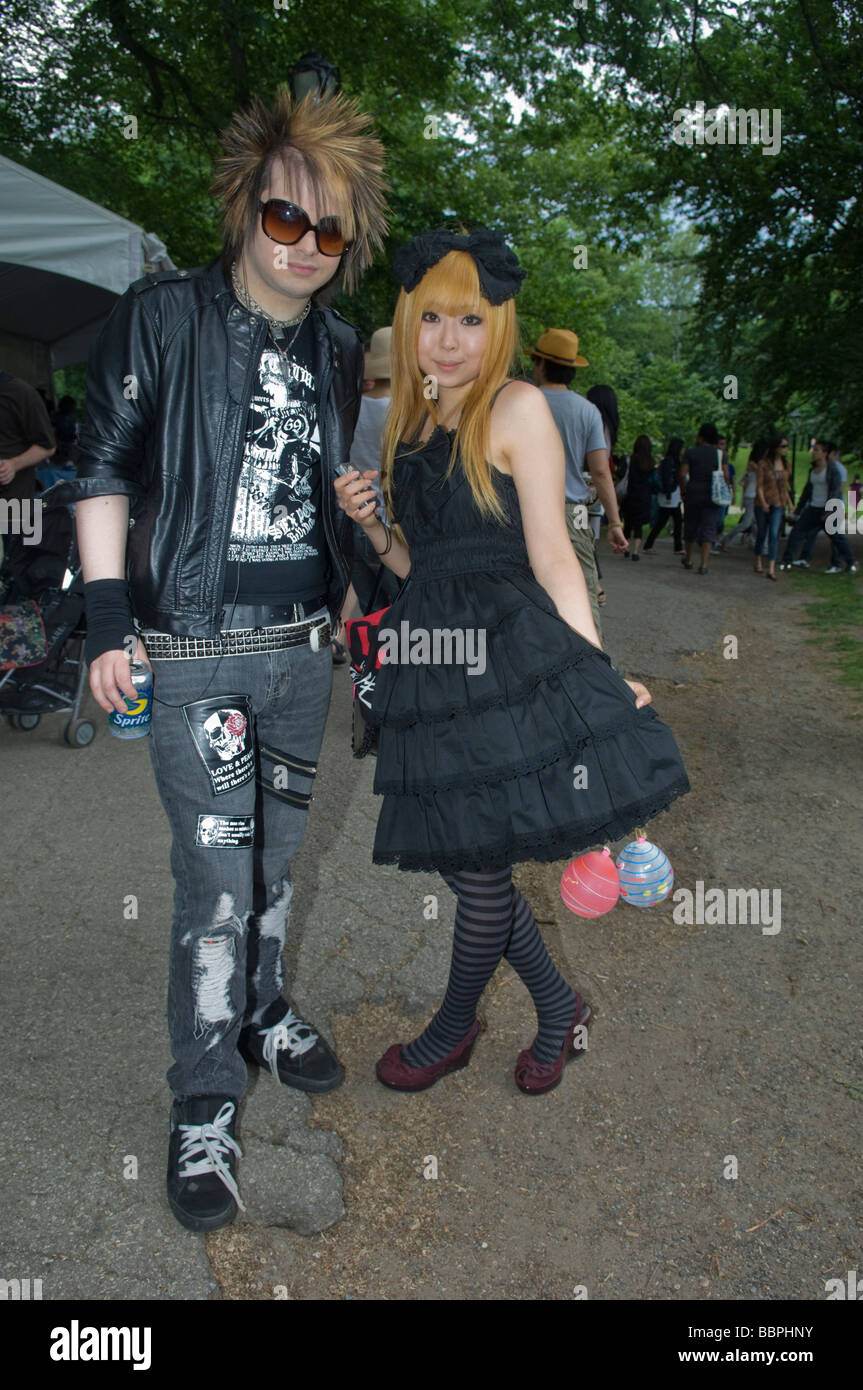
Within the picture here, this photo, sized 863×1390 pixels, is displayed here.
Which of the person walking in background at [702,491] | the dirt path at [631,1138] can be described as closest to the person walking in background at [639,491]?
the person walking in background at [702,491]

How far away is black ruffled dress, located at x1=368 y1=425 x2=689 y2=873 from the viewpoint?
7.33 ft

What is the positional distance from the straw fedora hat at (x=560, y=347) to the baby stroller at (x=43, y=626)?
8.99 ft

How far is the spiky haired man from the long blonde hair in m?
0.15

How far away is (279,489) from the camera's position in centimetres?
231

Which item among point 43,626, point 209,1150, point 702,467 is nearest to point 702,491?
A: point 702,467

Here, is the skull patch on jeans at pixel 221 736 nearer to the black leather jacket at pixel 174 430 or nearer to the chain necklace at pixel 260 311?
the black leather jacket at pixel 174 430

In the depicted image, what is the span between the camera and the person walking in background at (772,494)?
1395 centimetres

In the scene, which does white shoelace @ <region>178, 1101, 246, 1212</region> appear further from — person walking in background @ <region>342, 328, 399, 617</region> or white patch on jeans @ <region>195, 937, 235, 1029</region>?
person walking in background @ <region>342, 328, 399, 617</region>

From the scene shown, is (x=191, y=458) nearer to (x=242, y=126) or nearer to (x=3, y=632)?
(x=242, y=126)

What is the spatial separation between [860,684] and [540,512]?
6404 mm

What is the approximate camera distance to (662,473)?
53.7ft

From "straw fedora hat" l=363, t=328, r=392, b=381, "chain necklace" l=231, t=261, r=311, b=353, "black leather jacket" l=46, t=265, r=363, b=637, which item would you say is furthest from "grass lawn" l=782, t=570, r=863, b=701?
"black leather jacket" l=46, t=265, r=363, b=637

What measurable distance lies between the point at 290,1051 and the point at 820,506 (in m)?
13.5

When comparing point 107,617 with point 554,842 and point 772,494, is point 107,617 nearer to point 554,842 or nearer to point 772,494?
point 554,842
